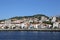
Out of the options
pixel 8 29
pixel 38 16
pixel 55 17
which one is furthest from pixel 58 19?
pixel 8 29

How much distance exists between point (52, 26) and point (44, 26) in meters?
4.23

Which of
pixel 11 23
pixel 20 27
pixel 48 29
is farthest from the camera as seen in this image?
pixel 11 23

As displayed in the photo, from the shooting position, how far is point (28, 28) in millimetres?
144125

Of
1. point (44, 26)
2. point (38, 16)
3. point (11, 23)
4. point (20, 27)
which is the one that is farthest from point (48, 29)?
point (38, 16)

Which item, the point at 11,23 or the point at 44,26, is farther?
the point at 11,23

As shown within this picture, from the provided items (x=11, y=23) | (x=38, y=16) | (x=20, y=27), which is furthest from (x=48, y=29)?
(x=38, y=16)

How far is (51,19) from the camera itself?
526 ft

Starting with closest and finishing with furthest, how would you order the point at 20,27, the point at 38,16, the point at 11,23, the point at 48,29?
the point at 48,29 < the point at 20,27 < the point at 11,23 < the point at 38,16

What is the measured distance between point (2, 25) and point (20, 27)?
12.4m

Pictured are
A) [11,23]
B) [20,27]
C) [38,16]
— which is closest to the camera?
[20,27]

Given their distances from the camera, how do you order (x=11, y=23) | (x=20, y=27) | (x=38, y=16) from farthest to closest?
(x=38, y=16) < (x=11, y=23) < (x=20, y=27)

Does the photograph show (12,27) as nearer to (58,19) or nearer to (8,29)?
(8,29)

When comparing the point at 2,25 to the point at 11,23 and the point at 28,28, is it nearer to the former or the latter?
the point at 11,23

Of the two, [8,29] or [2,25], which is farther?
[2,25]
